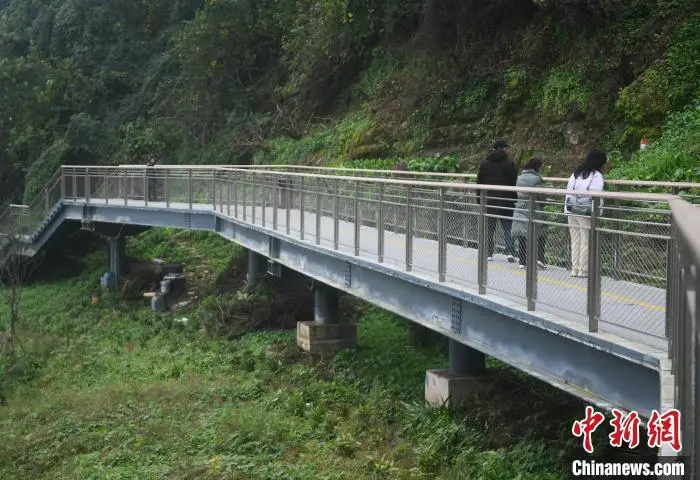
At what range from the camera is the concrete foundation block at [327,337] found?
1881 centimetres

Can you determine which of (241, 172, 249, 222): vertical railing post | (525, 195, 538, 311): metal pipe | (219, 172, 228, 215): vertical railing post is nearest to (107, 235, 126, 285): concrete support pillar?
(219, 172, 228, 215): vertical railing post

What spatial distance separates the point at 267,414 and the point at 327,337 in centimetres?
491

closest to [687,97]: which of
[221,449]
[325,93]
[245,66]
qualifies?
[221,449]

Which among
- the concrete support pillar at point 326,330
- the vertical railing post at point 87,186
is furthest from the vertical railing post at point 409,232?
the vertical railing post at point 87,186

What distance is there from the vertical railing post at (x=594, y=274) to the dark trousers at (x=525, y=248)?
936 millimetres

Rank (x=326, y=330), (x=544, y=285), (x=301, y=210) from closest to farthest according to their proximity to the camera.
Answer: (x=544, y=285), (x=301, y=210), (x=326, y=330)

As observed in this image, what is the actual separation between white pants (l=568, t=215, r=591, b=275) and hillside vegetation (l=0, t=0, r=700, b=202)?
7.99 metres

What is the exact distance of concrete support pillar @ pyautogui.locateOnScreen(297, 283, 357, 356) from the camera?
1883cm

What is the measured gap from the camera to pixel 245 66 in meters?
41.0

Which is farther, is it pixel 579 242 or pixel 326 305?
pixel 326 305

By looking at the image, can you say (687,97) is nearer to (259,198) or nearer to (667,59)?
(667,59)

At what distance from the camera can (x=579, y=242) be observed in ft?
27.2

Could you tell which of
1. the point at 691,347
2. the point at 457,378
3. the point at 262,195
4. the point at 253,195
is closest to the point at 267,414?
the point at 457,378

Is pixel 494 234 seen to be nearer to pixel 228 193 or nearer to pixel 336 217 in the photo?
pixel 336 217
